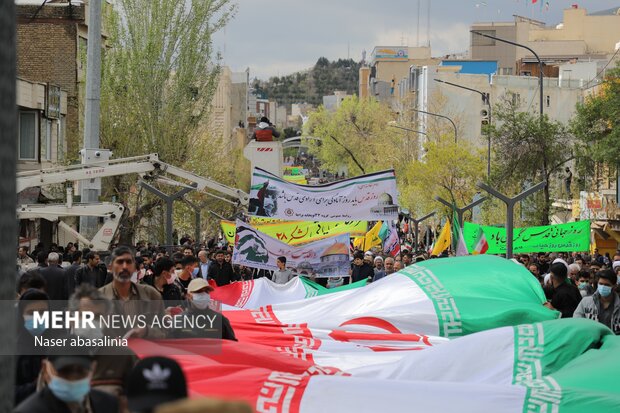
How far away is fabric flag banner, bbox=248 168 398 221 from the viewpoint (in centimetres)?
2195

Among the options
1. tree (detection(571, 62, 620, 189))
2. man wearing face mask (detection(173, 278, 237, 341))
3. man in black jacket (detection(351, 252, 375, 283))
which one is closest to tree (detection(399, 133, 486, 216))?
tree (detection(571, 62, 620, 189))

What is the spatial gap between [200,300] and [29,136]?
94.8 feet

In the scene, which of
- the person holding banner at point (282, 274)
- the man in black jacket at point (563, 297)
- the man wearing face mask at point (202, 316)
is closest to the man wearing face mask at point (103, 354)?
the man wearing face mask at point (202, 316)

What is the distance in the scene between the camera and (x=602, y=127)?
4200 centimetres

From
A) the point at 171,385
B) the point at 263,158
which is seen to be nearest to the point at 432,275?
the point at 171,385

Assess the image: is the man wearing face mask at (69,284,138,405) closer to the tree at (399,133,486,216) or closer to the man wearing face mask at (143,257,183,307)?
the man wearing face mask at (143,257,183,307)

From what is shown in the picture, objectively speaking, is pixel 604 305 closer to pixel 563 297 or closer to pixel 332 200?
pixel 563 297

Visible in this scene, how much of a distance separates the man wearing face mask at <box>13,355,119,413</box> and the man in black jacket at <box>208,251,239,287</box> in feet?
47.4

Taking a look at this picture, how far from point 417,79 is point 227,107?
828 inches

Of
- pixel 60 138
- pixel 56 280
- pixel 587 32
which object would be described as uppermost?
pixel 587 32

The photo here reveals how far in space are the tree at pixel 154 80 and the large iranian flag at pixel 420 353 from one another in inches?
963

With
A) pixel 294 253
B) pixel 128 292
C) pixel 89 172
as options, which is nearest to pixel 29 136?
pixel 89 172

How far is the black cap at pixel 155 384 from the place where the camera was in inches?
187

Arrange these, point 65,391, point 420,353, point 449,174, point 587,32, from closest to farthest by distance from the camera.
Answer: point 65,391 < point 420,353 < point 449,174 < point 587,32
